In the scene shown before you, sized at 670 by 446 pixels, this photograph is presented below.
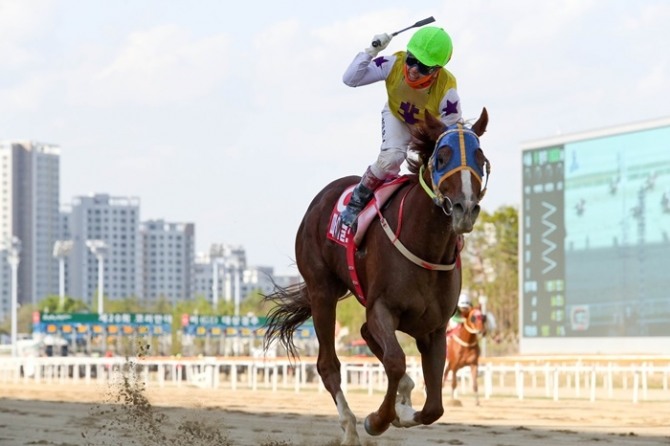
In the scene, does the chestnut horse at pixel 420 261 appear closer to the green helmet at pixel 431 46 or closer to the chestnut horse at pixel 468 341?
the green helmet at pixel 431 46

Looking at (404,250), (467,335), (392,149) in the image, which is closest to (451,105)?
(392,149)

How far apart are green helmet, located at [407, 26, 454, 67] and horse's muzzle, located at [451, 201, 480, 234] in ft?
3.80

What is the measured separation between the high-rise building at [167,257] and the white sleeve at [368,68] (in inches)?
6663

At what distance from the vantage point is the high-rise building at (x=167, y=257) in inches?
6934

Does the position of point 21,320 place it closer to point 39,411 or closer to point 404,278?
point 39,411

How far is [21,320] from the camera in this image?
106 metres

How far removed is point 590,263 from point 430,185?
872 inches

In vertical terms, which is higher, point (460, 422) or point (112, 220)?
point (112, 220)

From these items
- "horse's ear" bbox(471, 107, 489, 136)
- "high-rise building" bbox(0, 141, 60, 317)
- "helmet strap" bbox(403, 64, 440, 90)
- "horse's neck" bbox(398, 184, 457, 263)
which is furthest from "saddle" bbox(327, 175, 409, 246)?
"high-rise building" bbox(0, 141, 60, 317)

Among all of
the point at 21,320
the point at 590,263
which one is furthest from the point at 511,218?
the point at 21,320

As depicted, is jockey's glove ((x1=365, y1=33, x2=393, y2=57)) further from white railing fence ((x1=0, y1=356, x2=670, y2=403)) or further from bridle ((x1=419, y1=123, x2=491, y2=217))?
white railing fence ((x1=0, y1=356, x2=670, y2=403))

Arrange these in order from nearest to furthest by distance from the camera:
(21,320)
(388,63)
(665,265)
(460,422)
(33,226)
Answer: (388,63), (460,422), (665,265), (21,320), (33,226)

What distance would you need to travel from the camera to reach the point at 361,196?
7.73 m

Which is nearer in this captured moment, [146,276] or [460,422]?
[460,422]
